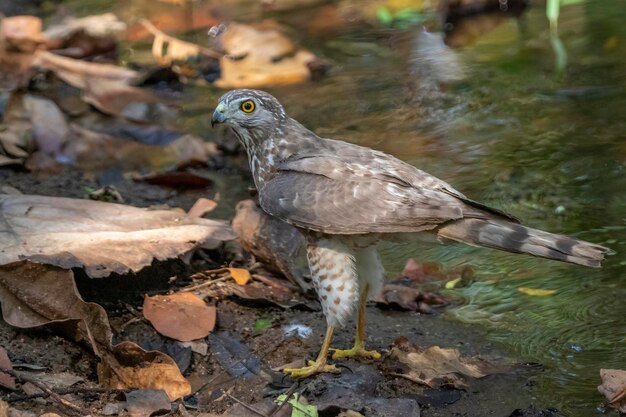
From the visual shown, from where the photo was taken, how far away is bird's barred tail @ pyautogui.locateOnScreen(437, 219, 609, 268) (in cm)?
403

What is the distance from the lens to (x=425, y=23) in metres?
10.9

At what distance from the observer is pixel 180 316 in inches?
184

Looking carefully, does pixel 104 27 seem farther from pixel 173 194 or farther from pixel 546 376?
pixel 546 376

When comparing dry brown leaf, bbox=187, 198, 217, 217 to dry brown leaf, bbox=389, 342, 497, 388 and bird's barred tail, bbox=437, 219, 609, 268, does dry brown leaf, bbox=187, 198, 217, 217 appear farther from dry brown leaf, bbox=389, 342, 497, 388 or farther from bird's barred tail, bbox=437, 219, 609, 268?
bird's barred tail, bbox=437, 219, 609, 268

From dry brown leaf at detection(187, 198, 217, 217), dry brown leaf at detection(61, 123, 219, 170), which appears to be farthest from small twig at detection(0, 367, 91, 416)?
dry brown leaf at detection(61, 123, 219, 170)

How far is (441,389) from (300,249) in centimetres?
134

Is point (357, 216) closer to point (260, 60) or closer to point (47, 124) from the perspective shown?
point (47, 124)

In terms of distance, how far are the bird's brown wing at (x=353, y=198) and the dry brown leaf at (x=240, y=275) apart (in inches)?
21.6

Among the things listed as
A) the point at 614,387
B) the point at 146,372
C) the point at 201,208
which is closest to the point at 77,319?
the point at 146,372

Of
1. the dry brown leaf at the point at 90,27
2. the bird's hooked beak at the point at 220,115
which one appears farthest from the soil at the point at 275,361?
the dry brown leaf at the point at 90,27

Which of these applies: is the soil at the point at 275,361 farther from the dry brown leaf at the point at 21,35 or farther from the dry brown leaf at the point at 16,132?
the dry brown leaf at the point at 21,35

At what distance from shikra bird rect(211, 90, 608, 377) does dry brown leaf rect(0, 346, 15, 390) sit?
3.72ft

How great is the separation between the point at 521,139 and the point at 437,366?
3.13 m

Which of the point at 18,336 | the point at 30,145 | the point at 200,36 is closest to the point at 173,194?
the point at 30,145
